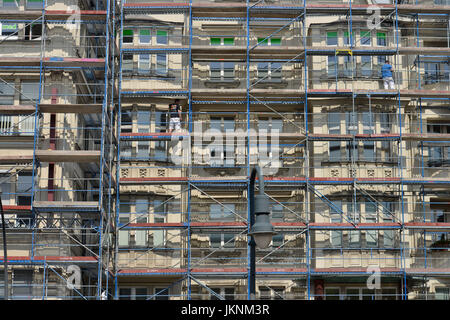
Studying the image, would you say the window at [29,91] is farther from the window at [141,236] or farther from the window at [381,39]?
the window at [381,39]

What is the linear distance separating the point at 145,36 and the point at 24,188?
8009 mm

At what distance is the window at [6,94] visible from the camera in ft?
98.8

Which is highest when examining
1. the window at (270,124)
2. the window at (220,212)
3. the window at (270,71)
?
the window at (270,71)

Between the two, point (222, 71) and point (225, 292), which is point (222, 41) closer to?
point (222, 71)

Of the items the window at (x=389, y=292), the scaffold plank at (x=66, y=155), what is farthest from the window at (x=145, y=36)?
the window at (x=389, y=292)

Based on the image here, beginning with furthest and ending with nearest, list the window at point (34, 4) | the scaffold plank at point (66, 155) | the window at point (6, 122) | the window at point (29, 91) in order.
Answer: the window at point (34, 4) → the window at point (29, 91) → the window at point (6, 122) → the scaffold plank at point (66, 155)

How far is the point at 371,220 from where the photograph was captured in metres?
31.7

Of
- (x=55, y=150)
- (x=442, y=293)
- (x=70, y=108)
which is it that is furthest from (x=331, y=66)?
(x=55, y=150)

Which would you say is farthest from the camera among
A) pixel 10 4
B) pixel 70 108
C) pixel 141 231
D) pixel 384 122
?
pixel 384 122

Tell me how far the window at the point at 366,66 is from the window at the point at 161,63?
7.38 meters

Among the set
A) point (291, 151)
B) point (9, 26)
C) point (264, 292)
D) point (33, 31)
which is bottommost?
point (264, 292)

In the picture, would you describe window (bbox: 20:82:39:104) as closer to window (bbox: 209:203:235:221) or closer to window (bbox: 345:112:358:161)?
window (bbox: 209:203:235:221)

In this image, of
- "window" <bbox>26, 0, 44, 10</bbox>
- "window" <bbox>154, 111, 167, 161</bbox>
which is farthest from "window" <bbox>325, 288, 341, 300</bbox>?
"window" <bbox>26, 0, 44, 10</bbox>

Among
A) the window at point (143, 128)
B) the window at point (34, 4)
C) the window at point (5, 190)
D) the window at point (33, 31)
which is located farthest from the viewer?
the window at point (143, 128)
